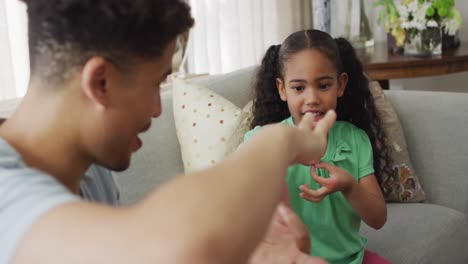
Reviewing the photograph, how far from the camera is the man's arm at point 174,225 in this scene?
539 millimetres

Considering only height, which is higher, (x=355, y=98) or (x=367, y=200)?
(x=355, y=98)

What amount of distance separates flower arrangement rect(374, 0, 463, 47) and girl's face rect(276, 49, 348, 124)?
1.40 meters

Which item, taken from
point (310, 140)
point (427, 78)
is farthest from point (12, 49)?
point (427, 78)

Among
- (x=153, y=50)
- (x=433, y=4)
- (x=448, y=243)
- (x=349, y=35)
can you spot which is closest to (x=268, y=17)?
(x=349, y=35)

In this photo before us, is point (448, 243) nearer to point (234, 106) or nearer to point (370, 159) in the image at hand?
point (370, 159)

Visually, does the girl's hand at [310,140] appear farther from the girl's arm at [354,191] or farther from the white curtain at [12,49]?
the white curtain at [12,49]

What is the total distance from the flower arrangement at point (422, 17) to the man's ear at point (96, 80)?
231cm

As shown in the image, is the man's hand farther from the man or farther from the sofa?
the sofa

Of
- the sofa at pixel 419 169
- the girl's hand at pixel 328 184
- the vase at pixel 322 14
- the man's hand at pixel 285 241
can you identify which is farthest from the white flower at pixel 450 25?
the man's hand at pixel 285 241

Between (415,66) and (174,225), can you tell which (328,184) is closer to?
(174,225)

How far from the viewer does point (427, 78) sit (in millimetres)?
3648

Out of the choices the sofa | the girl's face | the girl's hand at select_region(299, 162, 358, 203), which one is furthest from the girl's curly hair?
the girl's hand at select_region(299, 162, 358, 203)

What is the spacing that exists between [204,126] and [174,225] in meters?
1.34

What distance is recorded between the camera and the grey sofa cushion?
175 centimetres
